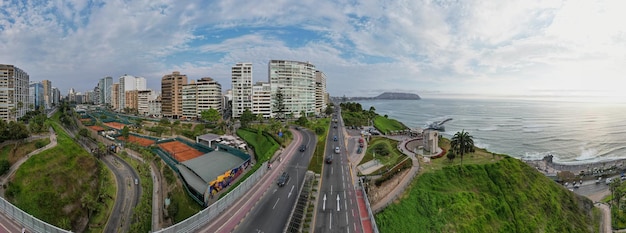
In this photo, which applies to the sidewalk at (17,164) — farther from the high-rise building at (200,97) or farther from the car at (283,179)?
the high-rise building at (200,97)

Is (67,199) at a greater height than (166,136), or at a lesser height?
lesser

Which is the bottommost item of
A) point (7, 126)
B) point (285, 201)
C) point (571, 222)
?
point (571, 222)

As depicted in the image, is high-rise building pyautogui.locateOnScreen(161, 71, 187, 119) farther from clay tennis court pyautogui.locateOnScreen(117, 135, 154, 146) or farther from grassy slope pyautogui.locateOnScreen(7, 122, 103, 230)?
grassy slope pyautogui.locateOnScreen(7, 122, 103, 230)

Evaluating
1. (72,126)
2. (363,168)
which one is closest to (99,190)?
(363,168)

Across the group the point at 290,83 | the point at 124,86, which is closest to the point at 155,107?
the point at 124,86

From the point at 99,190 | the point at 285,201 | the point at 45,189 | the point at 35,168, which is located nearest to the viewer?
the point at 285,201

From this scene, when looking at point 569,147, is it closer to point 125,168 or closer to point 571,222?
point 571,222

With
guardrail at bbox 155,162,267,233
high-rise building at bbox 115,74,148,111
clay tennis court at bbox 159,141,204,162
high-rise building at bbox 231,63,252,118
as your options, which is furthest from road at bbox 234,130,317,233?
high-rise building at bbox 115,74,148,111

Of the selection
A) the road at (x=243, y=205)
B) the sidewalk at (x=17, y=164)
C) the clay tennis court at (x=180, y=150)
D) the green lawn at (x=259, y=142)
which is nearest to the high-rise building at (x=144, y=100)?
the clay tennis court at (x=180, y=150)
